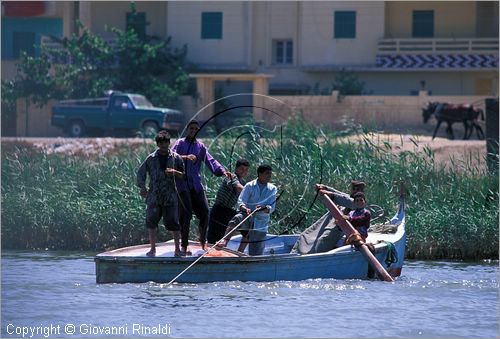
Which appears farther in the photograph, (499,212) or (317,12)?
(317,12)

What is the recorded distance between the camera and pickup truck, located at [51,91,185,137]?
3619 cm

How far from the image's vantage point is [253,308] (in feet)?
45.9

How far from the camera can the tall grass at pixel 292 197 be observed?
19.7m

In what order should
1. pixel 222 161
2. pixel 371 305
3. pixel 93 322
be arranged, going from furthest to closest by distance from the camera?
pixel 222 161 < pixel 371 305 < pixel 93 322

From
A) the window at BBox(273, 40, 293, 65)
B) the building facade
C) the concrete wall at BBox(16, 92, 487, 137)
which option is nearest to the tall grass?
the concrete wall at BBox(16, 92, 487, 137)

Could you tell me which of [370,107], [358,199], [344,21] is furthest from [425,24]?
[358,199]

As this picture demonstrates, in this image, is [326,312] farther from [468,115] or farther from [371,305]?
[468,115]

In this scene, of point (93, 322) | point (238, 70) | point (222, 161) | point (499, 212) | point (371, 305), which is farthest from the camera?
point (238, 70)

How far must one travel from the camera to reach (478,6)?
4284 cm

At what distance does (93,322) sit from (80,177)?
9265mm

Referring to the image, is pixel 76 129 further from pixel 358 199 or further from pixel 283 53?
pixel 358 199

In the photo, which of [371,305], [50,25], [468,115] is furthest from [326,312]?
[50,25]

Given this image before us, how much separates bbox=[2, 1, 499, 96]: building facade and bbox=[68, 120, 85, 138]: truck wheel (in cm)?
591

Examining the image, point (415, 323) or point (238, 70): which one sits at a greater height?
point (238, 70)
